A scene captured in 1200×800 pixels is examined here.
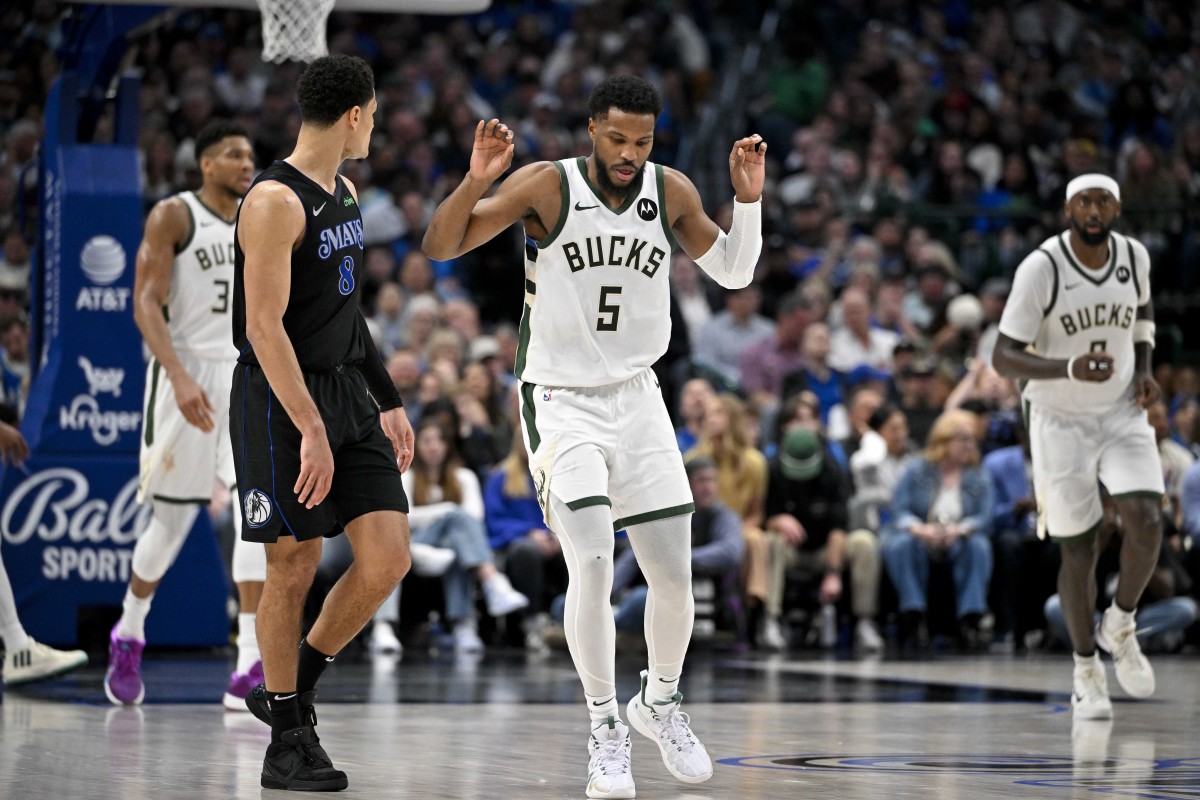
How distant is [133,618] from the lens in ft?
28.4

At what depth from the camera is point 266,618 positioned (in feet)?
19.6

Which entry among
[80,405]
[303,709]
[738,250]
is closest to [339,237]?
[738,250]

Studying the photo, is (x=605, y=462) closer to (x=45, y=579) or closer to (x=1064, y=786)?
(x=1064, y=786)

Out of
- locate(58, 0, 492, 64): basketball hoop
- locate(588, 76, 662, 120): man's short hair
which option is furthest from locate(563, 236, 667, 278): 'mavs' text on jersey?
locate(58, 0, 492, 64): basketball hoop

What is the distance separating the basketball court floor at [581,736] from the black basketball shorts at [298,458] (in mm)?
869

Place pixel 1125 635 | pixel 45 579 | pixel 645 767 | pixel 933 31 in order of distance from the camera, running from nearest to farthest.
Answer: pixel 645 767 → pixel 1125 635 → pixel 45 579 → pixel 933 31

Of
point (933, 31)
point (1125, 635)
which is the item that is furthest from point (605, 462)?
point (933, 31)

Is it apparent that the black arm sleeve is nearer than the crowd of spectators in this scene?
Yes

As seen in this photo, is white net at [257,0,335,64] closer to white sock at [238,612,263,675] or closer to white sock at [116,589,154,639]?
white sock at [116,589,154,639]

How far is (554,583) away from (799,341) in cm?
354

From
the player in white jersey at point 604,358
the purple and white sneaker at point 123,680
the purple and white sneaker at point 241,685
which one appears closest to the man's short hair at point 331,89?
the player in white jersey at point 604,358

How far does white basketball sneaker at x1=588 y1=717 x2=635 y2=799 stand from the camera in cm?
568

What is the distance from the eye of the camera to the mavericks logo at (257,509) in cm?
593

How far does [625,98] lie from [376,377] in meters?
1.32
